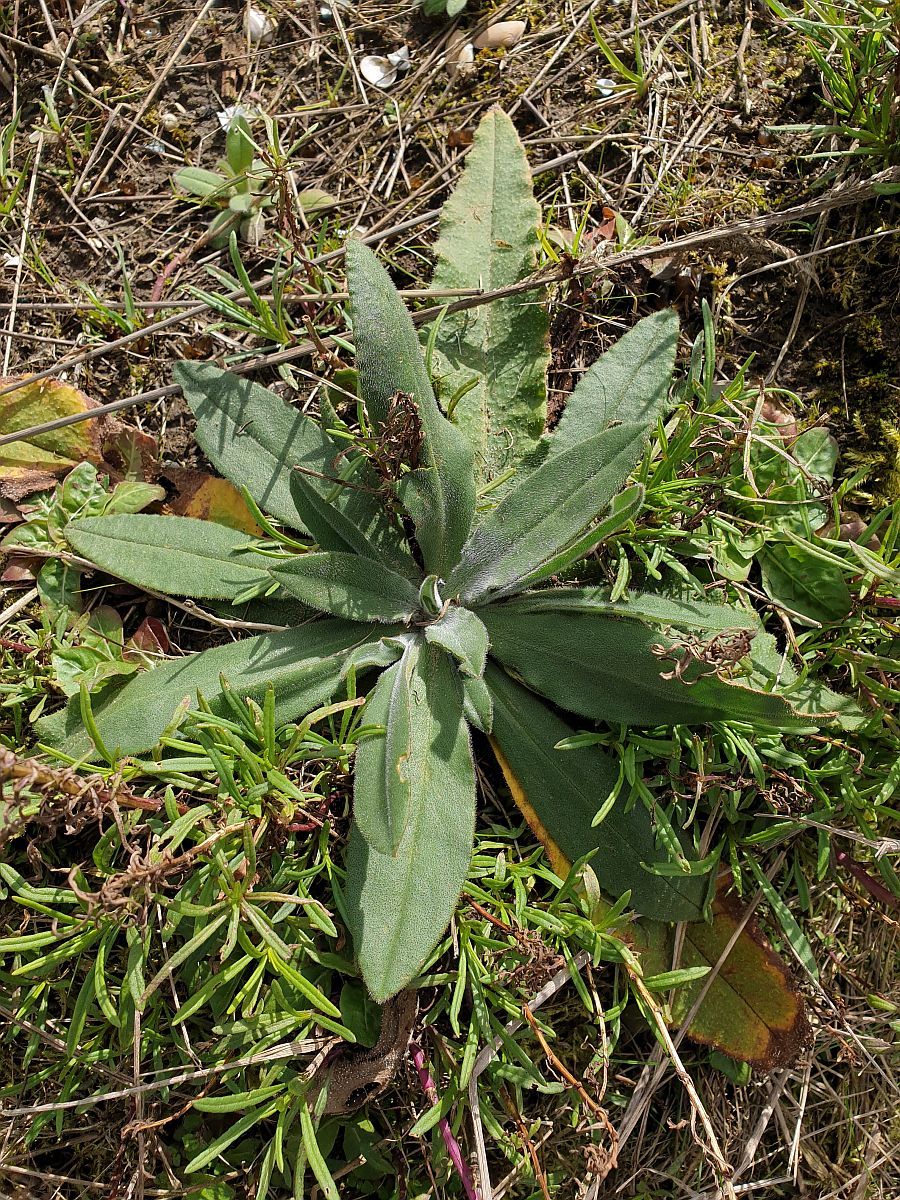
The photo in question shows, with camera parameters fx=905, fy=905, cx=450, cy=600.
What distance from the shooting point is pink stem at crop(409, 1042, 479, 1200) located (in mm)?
1962

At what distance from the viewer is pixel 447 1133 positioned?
1.97 meters

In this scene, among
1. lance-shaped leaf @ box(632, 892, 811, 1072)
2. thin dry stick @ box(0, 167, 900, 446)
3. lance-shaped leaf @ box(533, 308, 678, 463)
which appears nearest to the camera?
lance-shaped leaf @ box(632, 892, 811, 1072)

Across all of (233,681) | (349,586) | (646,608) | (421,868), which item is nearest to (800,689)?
(646,608)

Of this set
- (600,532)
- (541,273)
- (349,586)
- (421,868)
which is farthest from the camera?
(541,273)

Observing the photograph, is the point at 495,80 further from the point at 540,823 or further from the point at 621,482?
the point at 540,823

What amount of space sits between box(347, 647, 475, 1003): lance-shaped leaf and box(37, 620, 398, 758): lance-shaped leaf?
0.81 ft

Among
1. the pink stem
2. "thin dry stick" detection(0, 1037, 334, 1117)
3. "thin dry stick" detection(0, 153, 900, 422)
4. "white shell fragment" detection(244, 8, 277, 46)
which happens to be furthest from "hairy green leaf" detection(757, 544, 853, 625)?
"white shell fragment" detection(244, 8, 277, 46)

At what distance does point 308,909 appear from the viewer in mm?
1823

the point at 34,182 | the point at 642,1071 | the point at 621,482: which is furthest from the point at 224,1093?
the point at 34,182

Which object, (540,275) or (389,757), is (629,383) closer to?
(540,275)

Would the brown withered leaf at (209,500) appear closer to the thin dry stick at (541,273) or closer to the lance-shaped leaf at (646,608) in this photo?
the thin dry stick at (541,273)

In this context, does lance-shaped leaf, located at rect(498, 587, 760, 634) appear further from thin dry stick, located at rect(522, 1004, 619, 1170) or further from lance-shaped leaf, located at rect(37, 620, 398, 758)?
thin dry stick, located at rect(522, 1004, 619, 1170)

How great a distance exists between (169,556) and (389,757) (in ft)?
2.62

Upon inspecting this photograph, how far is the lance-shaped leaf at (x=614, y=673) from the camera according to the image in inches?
70.1
